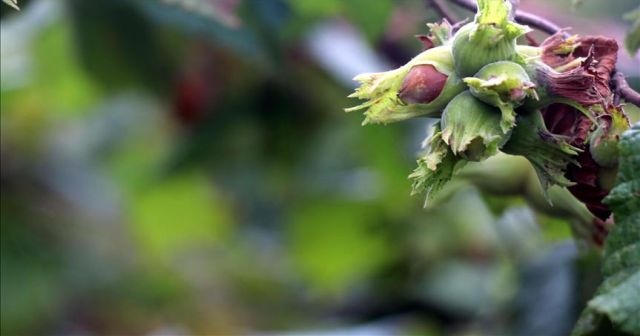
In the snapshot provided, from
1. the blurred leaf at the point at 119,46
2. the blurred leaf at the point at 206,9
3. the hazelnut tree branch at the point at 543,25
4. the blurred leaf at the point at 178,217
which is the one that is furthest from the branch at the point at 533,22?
the blurred leaf at the point at 178,217

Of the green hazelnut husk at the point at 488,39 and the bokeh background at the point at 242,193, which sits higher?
the bokeh background at the point at 242,193

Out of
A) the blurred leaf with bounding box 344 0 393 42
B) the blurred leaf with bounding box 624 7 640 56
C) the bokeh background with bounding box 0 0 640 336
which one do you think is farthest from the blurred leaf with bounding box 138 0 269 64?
the blurred leaf with bounding box 624 7 640 56

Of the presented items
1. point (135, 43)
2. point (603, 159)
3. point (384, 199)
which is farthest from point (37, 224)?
point (603, 159)

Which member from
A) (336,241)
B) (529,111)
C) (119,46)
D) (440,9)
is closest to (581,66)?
(529,111)

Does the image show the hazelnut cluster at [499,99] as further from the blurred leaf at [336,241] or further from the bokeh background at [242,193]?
the blurred leaf at [336,241]

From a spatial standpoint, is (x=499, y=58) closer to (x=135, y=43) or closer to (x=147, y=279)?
(x=135, y=43)

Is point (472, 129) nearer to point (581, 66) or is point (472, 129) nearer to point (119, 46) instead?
point (581, 66)
